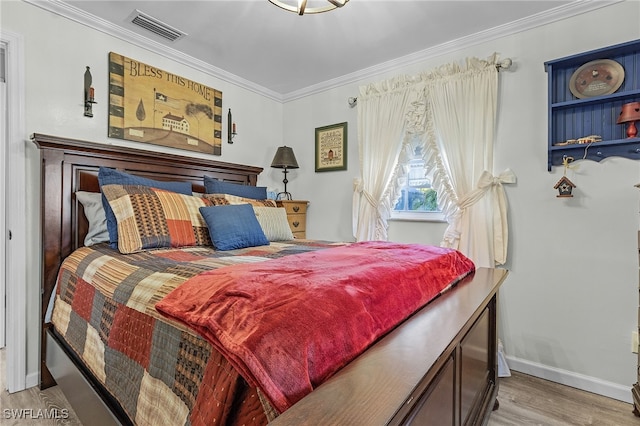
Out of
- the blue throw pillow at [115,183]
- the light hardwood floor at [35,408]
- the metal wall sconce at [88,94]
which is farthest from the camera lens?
the metal wall sconce at [88,94]

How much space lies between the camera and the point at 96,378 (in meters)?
1.32

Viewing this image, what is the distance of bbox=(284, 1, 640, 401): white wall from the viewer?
6.56ft

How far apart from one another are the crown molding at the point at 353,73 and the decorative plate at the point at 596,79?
0.39 metres

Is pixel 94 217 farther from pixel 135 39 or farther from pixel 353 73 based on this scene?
pixel 353 73

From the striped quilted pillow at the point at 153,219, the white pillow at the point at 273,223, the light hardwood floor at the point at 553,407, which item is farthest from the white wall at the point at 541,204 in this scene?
the white pillow at the point at 273,223

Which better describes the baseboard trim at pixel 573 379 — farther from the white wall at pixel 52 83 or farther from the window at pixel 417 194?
the white wall at pixel 52 83

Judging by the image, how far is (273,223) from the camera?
2367 mm

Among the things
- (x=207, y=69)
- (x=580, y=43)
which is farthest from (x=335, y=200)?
(x=580, y=43)

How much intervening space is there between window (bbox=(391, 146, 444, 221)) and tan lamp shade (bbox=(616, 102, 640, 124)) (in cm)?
122

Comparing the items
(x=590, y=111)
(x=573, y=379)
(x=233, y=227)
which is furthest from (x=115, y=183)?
(x=573, y=379)

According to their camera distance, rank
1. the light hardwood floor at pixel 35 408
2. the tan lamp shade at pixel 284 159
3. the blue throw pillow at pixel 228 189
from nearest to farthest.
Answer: the light hardwood floor at pixel 35 408, the blue throw pillow at pixel 228 189, the tan lamp shade at pixel 284 159

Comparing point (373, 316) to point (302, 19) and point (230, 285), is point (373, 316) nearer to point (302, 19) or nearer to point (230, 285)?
point (230, 285)

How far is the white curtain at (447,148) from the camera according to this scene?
7.93 feet

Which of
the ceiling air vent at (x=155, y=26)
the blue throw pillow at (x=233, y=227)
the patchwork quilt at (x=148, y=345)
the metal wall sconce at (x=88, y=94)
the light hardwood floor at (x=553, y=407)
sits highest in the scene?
the ceiling air vent at (x=155, y=26)
